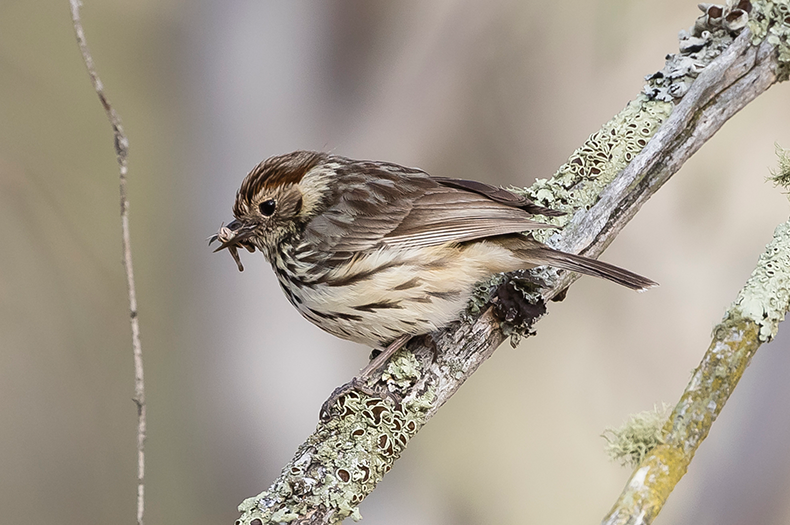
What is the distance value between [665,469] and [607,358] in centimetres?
184

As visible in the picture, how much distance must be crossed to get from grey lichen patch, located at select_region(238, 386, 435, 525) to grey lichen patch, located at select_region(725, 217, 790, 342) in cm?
89

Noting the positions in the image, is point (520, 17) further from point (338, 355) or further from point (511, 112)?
point (338, 355)

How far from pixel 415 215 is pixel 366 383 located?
0.53 metres

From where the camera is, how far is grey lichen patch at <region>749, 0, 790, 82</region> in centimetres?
243

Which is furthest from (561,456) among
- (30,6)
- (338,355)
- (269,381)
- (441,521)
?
(30,6)

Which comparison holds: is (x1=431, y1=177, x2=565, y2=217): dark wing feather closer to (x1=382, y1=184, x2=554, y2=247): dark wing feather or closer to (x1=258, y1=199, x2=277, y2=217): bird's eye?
(x1=382, y1=184, x2=554, y2=247): dark wing feather

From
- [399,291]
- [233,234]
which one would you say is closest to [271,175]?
[233,234]

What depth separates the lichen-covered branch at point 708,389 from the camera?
151 centimetres

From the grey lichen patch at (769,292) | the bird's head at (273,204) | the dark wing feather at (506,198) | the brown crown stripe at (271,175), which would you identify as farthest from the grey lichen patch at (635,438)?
the brown crown stripe at (271,175)

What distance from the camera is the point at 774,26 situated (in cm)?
246

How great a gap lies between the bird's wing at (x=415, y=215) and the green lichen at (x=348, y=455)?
37cm

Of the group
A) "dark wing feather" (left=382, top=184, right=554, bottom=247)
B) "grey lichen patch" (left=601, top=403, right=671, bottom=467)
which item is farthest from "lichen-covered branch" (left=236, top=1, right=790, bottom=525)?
"grey lichen patch" (left=601, top=403, right=671, bottom=467)

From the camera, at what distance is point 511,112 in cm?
332

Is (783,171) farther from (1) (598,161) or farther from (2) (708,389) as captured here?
(2) (708,389)
